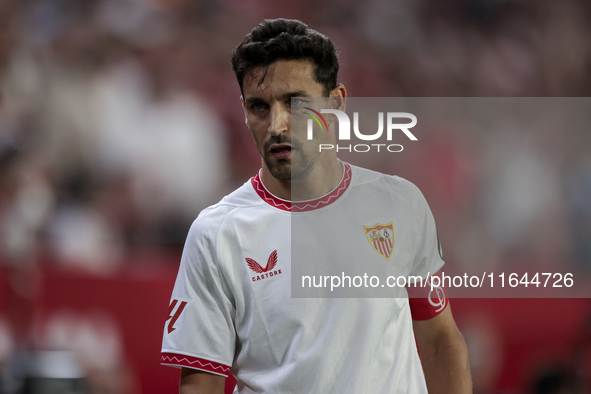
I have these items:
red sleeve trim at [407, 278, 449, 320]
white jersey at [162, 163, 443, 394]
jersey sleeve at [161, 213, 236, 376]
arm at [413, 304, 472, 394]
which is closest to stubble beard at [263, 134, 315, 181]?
white jersey at [162, 163, 443, 394]

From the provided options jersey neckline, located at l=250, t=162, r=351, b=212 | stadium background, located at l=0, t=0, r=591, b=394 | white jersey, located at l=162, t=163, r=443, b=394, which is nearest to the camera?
white jersey, located at l=162, t=163, r=443, b=394

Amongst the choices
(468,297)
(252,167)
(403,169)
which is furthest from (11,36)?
(468,297)

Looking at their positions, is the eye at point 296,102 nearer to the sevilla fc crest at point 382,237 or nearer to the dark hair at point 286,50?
the dark hair at point 286,50

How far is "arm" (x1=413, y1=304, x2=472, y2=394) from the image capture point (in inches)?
65.9

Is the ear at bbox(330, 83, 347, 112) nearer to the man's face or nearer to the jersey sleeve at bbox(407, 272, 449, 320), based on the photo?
the man's face

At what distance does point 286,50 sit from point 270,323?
72cm

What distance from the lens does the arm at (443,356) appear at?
167cm

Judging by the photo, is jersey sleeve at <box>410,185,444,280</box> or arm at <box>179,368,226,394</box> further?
jersey sleeve at <box>410,185,444,280</box>

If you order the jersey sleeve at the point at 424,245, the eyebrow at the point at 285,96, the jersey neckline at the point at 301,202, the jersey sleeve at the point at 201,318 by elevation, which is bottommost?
the jersey sleeve at the point at 201,318

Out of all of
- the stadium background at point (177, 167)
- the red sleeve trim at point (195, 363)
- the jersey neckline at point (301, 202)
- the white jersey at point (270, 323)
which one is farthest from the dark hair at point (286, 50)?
the stadium background at point (177, 167)

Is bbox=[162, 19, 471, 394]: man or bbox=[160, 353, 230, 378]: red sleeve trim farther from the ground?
bbox=[162, 19, 471, 394]: man

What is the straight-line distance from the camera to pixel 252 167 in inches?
137

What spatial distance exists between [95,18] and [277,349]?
2790 mm

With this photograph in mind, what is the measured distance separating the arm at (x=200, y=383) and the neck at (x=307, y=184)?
52 centimetres
